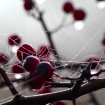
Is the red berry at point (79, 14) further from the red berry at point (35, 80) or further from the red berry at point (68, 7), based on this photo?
the red berry at point (35, 80)

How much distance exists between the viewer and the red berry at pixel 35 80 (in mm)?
438

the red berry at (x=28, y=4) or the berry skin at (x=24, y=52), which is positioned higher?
the red berry at (x=28, y=4)

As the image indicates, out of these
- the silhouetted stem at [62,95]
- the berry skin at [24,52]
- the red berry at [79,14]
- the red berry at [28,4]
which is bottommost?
the silhouetted stem at [62,95]

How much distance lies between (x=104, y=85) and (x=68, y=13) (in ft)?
2.79

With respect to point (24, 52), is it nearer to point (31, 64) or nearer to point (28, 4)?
point (31, 64)

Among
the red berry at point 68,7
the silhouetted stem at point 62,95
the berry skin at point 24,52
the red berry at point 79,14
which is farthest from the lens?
the red berry at point 68,7

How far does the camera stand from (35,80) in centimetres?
44

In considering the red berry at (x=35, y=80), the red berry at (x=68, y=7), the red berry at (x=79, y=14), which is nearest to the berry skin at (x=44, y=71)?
the red berry at (x=35, y=80)

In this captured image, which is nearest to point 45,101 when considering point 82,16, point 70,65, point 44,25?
point 70,65

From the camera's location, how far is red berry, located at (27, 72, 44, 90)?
0.44 m

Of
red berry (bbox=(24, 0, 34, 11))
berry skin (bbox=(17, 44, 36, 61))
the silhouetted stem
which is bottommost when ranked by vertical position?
the silhouetted stem

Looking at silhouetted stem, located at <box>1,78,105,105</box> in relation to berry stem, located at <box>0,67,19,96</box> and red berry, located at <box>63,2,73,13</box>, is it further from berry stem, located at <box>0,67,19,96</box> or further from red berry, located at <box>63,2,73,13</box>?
red berry, located at <box>63,2,73,13</box>

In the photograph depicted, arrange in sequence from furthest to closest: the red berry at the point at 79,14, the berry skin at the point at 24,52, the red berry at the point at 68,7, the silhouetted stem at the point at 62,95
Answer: the red berry at the point at 68,7, the red berry at the point at 79,14, the berry skin at the point at 24,52, the silhouetted stem at the point at 62,95

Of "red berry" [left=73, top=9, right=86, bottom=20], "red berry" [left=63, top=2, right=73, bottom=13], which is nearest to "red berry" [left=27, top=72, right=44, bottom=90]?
"red berry" [left=73, top=9, right=86, bottom=20]
